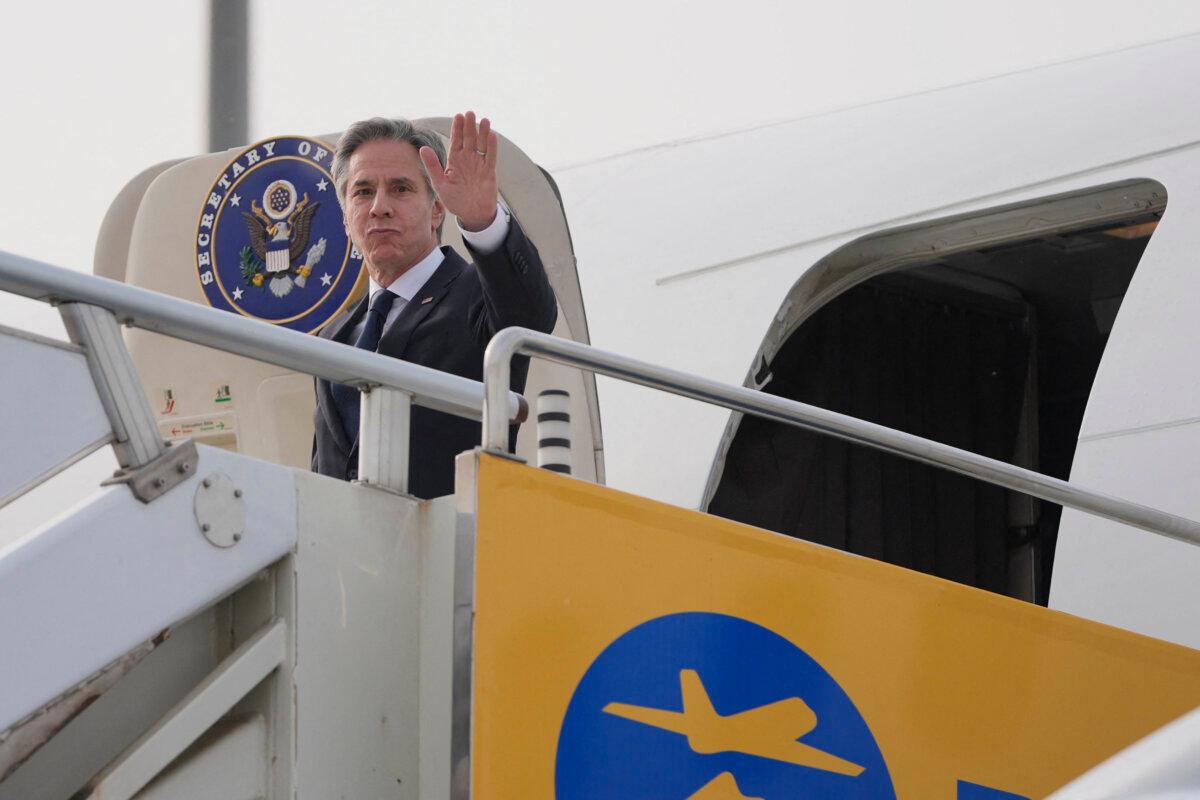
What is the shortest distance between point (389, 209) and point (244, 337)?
4.04 feet

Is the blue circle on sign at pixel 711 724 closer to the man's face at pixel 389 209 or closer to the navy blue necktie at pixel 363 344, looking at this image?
the navy blue necktie at pixel 363 344

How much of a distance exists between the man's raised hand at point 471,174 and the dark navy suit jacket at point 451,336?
8 centimetres

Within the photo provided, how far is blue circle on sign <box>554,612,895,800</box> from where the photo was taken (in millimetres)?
2803

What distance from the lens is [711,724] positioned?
2955 mm

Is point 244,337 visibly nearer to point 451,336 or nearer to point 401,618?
point 401,618

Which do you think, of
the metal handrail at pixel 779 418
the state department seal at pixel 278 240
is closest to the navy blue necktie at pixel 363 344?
the metal handrail at pixel 779 418

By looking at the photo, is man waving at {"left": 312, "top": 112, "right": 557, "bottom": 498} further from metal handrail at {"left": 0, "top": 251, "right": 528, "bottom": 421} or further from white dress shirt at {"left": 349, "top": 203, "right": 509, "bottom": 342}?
metal handrail at {"left": 0, "top": 251, "right": 528, "bottom": 421}

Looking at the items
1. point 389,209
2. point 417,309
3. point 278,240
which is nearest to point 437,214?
point 389,209

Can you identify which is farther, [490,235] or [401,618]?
[490,235]

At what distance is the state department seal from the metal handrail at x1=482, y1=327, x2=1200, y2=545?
2550 mm

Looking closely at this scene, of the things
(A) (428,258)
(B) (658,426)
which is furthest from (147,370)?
(A) (428,258)

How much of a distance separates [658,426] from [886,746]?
2505 millimetres

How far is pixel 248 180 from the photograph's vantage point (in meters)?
5.79

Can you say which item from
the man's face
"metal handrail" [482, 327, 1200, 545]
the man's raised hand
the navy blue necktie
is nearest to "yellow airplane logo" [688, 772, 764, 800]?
"metal handrail" [482, 327, 1200, 545]
